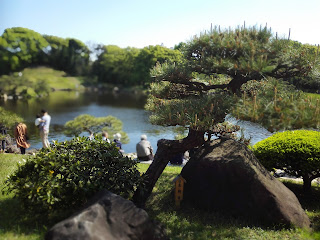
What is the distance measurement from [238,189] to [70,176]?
12.1 ft

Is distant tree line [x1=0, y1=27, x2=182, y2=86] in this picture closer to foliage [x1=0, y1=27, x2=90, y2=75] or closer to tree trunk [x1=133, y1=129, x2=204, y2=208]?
foliage [x1=0, y1=27, x2=90, y2=75]

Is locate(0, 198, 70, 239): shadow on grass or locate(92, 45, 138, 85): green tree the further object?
locate(92, 45, 138, 85): green tree

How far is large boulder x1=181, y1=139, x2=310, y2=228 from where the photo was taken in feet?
19.8

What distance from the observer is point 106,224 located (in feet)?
13.9

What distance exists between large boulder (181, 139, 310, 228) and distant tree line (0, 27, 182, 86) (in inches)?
2212

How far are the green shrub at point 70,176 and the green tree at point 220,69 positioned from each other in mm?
823

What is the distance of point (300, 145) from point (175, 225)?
4.07 meters

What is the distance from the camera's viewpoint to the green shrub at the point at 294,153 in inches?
286

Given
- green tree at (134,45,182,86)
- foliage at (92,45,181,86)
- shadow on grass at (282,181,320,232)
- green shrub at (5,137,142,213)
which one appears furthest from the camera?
foliage at (92,45,181,86)

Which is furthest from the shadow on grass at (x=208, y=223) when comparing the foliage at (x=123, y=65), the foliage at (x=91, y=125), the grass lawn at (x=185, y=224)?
the foliage at (x=123, y=65)

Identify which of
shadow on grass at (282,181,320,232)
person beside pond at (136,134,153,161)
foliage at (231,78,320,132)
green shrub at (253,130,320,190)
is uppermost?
foliage at (231,78,320,132)

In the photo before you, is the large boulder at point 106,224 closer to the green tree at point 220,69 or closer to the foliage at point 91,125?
the green tree at point 220,69

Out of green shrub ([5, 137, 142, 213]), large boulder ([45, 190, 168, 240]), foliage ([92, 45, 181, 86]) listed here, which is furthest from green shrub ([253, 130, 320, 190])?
foliage ([92, 45, 181, 86])

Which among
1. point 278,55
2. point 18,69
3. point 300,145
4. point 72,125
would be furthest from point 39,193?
point 18,69
